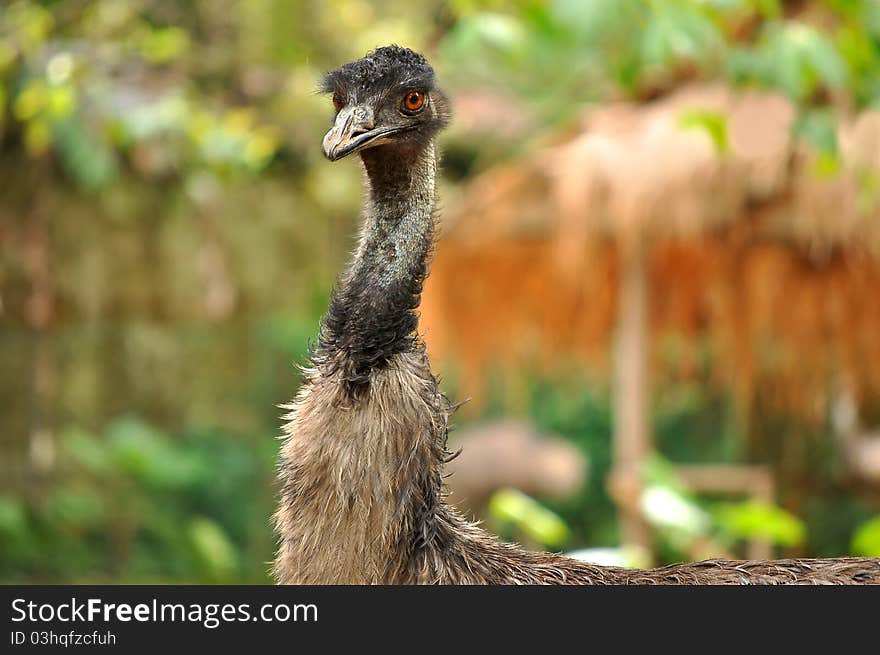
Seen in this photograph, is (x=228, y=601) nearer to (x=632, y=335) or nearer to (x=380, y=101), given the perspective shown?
(x=380, y=101)

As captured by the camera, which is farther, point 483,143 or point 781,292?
point 483,143

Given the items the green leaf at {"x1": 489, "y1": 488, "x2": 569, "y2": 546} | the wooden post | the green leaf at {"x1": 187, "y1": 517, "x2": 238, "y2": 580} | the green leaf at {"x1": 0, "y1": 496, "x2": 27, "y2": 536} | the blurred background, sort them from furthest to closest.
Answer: the green leaf at {"x1": 187, "y1": 517, "x2": 238, "y2": 580} < the green leaf at {"x1": 0, "y1": 496, "x2": 27, "y2": 536} < the wooden post < the blurred background < the green leaf at {"x1": 489, "y1": 488, "x2": 569, "y2": 546}

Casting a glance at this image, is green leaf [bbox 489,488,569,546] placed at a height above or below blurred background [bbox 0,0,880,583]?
below

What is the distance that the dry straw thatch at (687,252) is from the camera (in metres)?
7.46

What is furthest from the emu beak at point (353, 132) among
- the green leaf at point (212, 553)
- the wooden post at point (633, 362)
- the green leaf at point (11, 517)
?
the green leaf at point (212, 553)

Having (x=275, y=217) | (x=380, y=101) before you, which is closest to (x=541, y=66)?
(x=275, y=217)

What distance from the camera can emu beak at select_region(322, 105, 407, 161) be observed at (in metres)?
2.56

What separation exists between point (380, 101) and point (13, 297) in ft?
28.0

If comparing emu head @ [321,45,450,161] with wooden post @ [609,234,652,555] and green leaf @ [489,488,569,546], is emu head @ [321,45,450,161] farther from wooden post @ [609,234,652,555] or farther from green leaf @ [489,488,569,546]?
wooden post @ [609,234,652,555]

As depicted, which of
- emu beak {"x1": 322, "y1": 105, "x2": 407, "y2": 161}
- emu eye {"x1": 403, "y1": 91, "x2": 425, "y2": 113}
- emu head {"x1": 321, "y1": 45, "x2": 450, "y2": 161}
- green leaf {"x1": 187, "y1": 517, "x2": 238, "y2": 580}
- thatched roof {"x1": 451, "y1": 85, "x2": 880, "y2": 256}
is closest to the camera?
emu beak {"x1": 322, "y1": 105, "x2": 407, "y2": 161}

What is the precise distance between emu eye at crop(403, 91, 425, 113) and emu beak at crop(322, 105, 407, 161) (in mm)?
58

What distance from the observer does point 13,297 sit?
10.5m

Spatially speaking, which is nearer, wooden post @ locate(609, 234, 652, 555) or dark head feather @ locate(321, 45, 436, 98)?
dark head feather @ locate(321, 45, 436, 98)

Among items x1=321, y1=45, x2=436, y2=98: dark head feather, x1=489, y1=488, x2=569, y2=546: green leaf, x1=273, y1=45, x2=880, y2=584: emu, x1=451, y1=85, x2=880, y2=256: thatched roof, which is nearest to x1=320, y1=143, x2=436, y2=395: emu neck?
x1=273, y1=45, x2=880, y2=584: emu
